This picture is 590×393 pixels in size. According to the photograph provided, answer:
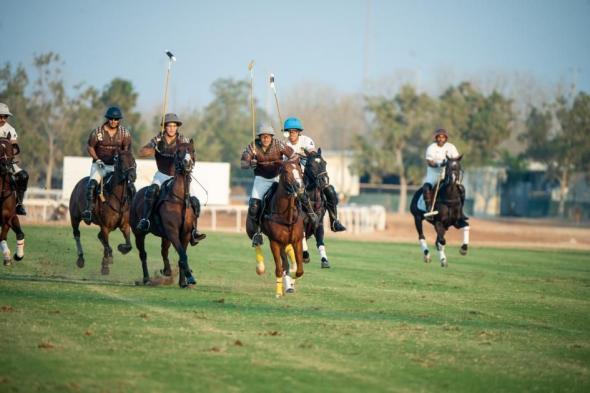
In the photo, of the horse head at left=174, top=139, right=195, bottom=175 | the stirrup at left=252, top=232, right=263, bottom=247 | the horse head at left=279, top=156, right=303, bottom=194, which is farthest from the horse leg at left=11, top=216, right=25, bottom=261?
the horse head at left=279, top=156, right=303, bottom=194

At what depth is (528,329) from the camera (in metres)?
14.5

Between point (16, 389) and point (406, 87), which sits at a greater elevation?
point (406, 87)

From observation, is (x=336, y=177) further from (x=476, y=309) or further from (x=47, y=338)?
(x=47, y=338)

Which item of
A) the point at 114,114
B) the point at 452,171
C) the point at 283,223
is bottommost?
the point at 283,223

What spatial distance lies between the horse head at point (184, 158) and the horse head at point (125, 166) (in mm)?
1958

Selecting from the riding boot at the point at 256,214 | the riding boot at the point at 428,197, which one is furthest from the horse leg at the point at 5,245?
the riding boot at the point at 428,197

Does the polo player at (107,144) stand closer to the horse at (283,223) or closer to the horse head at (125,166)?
the horse head at (125,166)

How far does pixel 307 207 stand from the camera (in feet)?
58.8

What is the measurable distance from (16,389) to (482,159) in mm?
66288

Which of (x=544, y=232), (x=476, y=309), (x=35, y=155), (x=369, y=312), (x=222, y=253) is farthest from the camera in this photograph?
(x=35, y=155)

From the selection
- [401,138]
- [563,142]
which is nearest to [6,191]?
[401,138]

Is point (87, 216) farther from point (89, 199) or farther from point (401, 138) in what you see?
point (401, 138)

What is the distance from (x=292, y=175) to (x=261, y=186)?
1.63 m

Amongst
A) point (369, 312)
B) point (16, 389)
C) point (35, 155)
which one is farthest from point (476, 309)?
point (35, 155)
